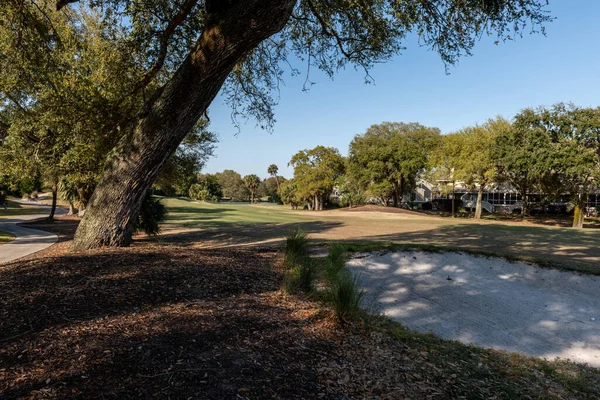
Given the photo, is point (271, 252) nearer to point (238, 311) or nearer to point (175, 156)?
point (238, 311)

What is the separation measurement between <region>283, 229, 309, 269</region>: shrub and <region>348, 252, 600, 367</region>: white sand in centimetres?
171

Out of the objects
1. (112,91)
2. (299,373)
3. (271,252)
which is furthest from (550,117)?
(299,373)

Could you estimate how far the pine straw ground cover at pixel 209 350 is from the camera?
104 inches

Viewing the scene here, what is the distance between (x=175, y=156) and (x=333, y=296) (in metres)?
17.0

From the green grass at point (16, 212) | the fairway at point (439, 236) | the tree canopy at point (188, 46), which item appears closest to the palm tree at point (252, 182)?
the green grass at point (16, 212)

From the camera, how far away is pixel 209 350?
3170 millimetres

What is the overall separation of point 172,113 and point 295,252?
12.9 feet

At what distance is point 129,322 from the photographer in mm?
3600

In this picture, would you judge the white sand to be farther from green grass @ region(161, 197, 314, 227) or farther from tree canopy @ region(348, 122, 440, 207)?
tree canopy @ region(348, 122, 440, 207)

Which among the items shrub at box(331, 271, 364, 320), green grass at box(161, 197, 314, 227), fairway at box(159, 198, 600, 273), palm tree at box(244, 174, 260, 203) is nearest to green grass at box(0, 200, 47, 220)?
green grass at box(161, 197, 314, 227)

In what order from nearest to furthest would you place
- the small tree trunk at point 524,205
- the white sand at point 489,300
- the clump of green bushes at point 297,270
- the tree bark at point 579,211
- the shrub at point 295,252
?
the clump of green bushes at point 297,270 < the white sand at point 489,300 < the shrub at point 295,252 < the tree bark at point 579,211 < the small tree trunk at point 524,205

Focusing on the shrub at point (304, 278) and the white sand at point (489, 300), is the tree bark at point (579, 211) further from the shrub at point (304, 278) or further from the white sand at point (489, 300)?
the shrub at point (304, 278)

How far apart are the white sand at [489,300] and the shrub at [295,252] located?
171 centimetres

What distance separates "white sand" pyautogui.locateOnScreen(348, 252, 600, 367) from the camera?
657 cm
